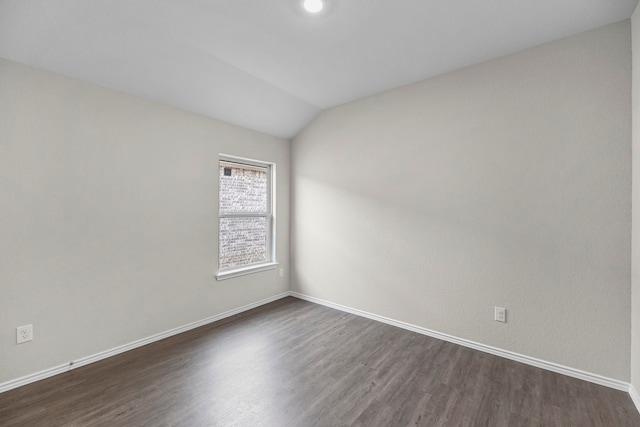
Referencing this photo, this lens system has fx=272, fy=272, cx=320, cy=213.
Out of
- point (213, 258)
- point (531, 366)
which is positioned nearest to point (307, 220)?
point (213, 258)

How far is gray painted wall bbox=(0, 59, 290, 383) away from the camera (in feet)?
6.49

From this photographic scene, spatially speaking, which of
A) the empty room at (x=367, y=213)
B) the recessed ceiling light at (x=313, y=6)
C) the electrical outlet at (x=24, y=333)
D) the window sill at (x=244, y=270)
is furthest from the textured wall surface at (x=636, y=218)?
the electrical outlet at (x=24, y=333)

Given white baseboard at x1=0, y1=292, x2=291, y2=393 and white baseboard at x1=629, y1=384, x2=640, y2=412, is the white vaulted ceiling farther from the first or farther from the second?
white baseboard at x1=629, y1=384, x2=640, y2=412

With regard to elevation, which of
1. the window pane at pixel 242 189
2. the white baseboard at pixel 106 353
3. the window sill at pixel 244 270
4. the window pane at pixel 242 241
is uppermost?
the window pane at pixel 242 189

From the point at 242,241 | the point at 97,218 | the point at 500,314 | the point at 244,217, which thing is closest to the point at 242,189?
the point at 244,217

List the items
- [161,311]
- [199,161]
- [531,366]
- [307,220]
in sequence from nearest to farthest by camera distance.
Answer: [531,366] → [161,311] → [199,161] → [307,220]

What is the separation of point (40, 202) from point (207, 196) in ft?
4.45

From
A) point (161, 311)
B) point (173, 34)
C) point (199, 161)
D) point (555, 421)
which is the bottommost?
point (555, 421)

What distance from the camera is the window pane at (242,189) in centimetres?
339

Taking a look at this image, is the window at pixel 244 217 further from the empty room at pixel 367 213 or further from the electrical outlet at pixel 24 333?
the electrical outlet at pixel 24 333

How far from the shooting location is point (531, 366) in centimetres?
225

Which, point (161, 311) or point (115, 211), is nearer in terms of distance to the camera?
point (115, 211)

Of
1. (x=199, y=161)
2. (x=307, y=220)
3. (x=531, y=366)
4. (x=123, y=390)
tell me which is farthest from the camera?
(x=307, y=220)

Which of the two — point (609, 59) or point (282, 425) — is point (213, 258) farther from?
point (609, 59)
